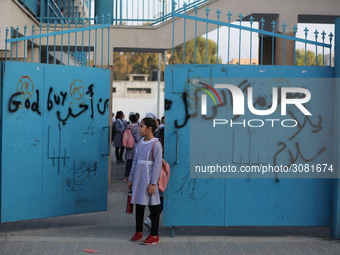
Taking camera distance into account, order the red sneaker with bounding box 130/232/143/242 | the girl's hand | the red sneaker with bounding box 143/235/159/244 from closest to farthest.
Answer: the girl's hand → the red sneaker with bounding box 143/235/159/244 → the red sneaker with bounding box 130/232/143/242

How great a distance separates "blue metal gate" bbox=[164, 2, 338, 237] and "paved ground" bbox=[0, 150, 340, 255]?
0.30 m

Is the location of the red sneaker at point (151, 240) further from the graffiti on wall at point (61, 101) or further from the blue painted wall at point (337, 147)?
the blue painted wall at point (337, 147)

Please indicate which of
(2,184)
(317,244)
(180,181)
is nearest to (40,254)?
(2,184)

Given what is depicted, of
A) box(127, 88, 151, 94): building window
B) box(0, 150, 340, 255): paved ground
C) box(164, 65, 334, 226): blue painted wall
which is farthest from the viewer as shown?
box(127, 88, 151, 94): building window

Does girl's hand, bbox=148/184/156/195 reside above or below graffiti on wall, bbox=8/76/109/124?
below

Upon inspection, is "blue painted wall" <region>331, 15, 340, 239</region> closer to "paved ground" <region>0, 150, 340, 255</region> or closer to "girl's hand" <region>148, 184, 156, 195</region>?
"paved ground" <region>0, 150, 340, 255</region>

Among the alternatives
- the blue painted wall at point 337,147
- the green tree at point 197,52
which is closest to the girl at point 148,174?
the blue painted wall at point 337,147

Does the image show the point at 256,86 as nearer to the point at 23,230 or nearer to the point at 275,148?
the point at 275,148

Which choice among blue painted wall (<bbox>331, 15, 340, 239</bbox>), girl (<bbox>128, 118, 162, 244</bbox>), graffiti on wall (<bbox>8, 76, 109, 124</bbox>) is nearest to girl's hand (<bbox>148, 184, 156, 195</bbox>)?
girl (<bbox>128, 118, 162, 244</bbox>)

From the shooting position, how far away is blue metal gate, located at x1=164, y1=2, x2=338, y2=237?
7.54 meters

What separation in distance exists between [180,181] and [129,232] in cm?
111

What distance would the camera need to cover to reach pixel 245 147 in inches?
301

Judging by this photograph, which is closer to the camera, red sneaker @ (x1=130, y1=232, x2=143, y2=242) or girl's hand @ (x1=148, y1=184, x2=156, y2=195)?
girl's hand @ (x1=148, y1=184, x2=156, y2=195)

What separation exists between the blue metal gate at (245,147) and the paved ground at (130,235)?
0.98 ft
